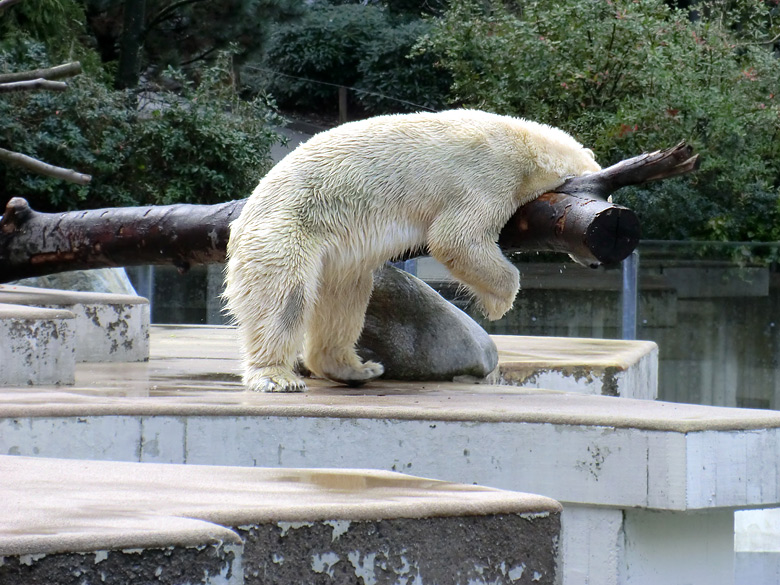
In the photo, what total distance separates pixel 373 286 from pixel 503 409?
145 cm

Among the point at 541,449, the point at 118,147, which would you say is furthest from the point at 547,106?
the point at 541,449

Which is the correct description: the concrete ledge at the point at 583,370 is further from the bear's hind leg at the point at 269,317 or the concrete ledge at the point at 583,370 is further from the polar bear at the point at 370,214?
the bear's hind leg at the point at 269,317

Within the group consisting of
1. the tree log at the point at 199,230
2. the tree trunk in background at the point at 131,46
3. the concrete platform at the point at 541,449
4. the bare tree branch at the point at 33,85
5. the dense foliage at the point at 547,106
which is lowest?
the concrete platform at the point at 541,449

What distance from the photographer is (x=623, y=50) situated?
12914 millimetres

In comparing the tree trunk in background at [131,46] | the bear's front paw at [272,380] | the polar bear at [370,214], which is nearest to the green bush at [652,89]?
the tree trunk in background at [131,46]

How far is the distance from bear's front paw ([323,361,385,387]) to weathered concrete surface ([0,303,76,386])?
1.15m

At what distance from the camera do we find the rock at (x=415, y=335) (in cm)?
531

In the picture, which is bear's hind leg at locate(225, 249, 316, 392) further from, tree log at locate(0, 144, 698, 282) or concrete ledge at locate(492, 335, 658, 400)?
concrete ledge at locate(492, 335, 658, 400)

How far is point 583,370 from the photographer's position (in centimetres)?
595

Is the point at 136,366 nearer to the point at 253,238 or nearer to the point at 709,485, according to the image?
the point at 253,238

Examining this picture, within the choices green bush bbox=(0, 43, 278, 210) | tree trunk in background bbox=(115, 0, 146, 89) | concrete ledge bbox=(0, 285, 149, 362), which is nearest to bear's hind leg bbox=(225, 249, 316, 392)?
concrete ledge bbox=(0, 285, 149, 362)

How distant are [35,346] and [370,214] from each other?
1.55m

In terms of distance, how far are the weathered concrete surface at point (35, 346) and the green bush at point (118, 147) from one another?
814cm

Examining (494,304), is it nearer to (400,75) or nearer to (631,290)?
(631,290)
